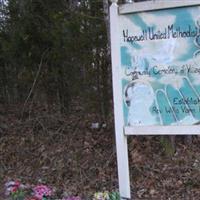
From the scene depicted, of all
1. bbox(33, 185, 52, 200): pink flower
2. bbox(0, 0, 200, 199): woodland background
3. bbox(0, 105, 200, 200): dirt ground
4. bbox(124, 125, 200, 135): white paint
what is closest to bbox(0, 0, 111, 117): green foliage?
bbox(0, 0, 200, 199): woodland background

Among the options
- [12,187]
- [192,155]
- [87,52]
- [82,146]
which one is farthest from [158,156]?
[12,187]

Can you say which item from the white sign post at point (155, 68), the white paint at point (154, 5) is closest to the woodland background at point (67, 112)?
the white sign post at point (155, 68)

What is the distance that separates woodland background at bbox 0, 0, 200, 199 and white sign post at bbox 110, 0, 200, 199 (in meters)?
1.30

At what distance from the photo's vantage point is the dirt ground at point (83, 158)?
5957 mm

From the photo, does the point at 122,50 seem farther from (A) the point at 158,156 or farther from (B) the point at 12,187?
(A) the point at 158,156

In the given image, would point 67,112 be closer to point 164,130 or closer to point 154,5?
point 164,130

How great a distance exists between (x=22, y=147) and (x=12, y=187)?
2.44m

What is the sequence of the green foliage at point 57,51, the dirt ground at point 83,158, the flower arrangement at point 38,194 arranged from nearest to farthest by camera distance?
1. the flower arrangement at point 38,194
2. the dirt ground at point 83,158
3. the green foliage at point 57,51

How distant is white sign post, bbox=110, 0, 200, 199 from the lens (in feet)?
15.3

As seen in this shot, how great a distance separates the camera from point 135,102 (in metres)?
4.88

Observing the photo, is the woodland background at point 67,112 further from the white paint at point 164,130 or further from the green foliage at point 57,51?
the white paint at point 164,130

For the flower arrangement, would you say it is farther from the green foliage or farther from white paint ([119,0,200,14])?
the green foliage

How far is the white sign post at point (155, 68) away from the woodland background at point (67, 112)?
4.27 feet

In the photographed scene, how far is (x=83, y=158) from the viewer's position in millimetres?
6918
